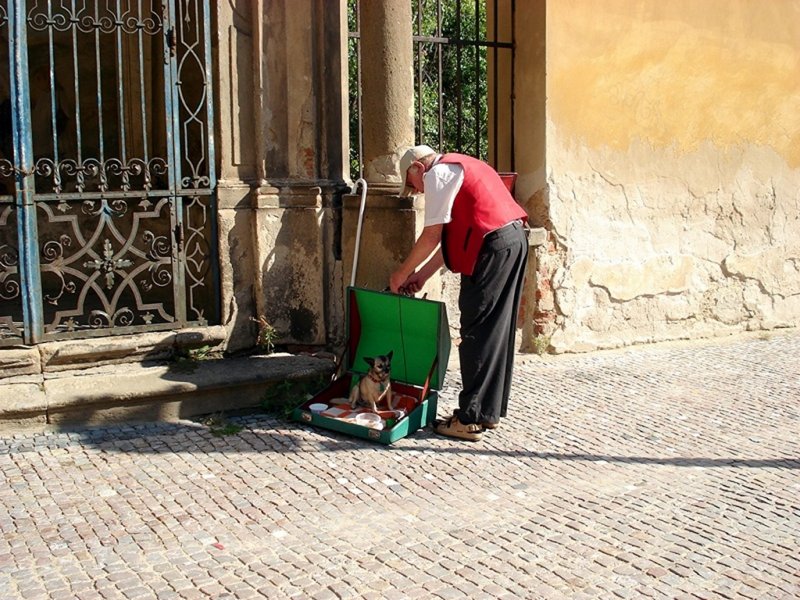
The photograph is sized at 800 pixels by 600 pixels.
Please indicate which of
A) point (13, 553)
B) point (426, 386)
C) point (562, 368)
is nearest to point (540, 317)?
point (562, 368)

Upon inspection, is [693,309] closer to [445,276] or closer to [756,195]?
[756,195]

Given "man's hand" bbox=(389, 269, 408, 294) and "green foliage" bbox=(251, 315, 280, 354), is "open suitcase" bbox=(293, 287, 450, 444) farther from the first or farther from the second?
A: "green foliage" bbox=(251, 315, 280, 354)

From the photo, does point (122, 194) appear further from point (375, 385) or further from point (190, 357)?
point (375, 385)

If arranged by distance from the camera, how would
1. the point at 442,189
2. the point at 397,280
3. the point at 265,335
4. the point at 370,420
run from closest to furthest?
the point at 442,189, the point at 370,420, the point at 397,280, the point at 265,335

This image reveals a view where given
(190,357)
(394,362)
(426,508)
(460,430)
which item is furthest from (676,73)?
(426,508)

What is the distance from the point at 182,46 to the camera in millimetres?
6730

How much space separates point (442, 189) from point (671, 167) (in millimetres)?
3141

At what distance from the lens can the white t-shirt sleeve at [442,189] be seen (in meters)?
5.51

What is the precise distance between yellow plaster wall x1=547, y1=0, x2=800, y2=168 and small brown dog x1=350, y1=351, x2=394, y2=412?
2.71 meters

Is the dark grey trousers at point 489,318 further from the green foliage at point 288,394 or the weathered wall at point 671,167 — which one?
the weathered wall at point 671,167

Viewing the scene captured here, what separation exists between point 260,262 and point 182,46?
4.89 ft

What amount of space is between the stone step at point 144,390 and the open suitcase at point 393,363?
36cm

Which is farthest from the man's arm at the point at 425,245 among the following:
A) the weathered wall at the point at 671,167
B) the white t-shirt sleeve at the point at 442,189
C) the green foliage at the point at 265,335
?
the weathered wall at the point at 671,167

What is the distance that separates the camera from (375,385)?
575 cm
